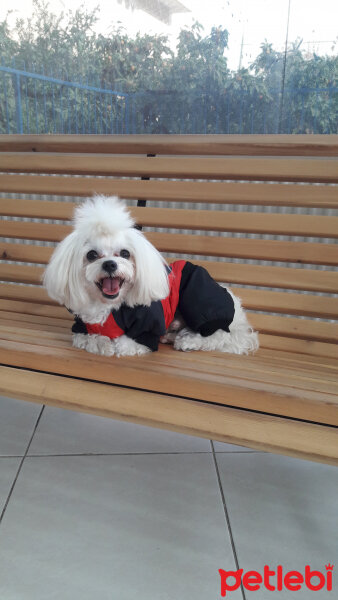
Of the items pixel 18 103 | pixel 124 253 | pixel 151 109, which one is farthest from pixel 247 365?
pixel 18 103

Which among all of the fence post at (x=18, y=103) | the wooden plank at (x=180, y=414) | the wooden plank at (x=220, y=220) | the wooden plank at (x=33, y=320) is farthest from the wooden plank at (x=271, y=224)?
the fence post at (x=18, y=103)

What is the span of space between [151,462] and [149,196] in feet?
3.51

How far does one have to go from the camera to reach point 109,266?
4.47ft

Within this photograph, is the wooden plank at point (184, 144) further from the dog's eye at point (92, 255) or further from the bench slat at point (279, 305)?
the dog's eye at point (92, 255)

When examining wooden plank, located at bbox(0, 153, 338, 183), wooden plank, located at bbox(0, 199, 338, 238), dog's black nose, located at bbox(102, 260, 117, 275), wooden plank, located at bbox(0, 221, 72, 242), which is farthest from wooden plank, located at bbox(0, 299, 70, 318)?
wooden plank, located at bbox(0, 153, 338, 183)

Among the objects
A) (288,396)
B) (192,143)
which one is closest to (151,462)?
(288,396)

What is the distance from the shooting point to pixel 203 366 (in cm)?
129

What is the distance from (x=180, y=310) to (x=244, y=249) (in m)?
0.37

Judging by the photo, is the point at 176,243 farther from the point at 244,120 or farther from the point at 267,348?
the point at 244,120

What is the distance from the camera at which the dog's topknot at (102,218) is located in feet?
4.57

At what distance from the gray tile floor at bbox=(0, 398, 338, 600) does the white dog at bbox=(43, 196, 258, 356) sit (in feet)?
1.70

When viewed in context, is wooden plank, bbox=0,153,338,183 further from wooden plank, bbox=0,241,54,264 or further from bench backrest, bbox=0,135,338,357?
wooden plank, bbox=0,241,54,264

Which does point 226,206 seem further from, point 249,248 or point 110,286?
point 110,286

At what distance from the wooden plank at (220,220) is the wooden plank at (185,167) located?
0.17 metres
